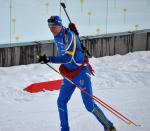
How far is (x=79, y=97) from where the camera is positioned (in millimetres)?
9016

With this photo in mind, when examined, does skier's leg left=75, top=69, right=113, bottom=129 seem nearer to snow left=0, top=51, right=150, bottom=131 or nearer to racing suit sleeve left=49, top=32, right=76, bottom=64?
racing suit sleeve left=49, top=32, right=76, bottom=64

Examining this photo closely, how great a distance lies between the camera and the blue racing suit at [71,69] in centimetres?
655

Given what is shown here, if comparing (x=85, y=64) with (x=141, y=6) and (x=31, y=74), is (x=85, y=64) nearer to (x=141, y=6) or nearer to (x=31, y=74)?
(x=31, y=74)

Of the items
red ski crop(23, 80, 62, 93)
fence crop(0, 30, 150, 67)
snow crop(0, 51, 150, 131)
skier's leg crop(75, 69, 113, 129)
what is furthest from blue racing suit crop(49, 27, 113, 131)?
fence crop(0, 30, 150, 67)

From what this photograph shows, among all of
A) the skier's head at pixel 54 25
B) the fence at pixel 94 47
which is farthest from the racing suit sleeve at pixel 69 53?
the fence at pixel 94 47

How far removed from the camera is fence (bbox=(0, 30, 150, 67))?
1048cm

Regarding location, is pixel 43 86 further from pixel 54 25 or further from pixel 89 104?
Answer: pixel 54 25

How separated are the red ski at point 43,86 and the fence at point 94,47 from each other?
1157mm

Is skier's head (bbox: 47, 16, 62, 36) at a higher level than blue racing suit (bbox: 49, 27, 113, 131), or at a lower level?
higher

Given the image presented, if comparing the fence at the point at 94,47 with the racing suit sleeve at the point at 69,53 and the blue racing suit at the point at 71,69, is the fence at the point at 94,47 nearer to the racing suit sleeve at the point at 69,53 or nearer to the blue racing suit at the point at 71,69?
the blue racing suit at the point at 71,69

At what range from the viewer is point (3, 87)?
9227mm

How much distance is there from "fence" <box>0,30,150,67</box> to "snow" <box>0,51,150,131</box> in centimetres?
18

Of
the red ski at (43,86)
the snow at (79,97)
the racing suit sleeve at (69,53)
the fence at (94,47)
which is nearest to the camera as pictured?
the racing suit sleeve at (69,53)

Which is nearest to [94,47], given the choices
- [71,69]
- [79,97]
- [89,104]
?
[79,97]
